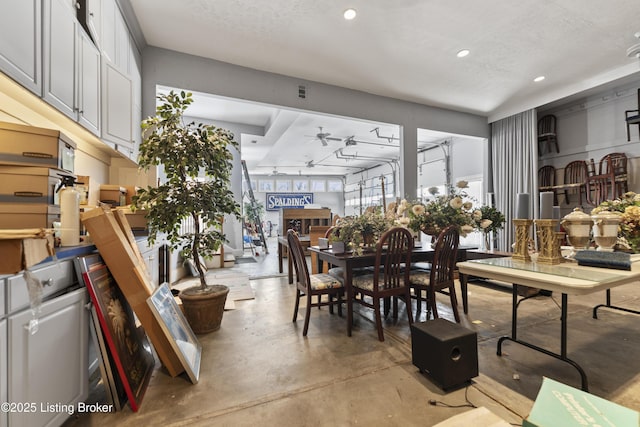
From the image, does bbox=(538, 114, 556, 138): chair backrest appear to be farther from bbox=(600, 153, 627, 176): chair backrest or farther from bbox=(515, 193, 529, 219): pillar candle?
bbox=(515, 193, 529, 219): pillar candle

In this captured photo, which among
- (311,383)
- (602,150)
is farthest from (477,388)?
(602,150)

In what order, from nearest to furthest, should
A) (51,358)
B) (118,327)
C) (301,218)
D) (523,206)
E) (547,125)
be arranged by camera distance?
(51,358) < (118,327) < (523,206) < (547,125) < (301,218)

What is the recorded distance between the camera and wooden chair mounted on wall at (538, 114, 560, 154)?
572 centimetres

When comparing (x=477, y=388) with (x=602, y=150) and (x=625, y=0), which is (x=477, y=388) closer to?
(x=625, y=0)

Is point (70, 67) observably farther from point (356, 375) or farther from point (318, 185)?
point (318, 185)

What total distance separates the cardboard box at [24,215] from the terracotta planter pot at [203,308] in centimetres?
124

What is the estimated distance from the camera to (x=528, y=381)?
1.85 m

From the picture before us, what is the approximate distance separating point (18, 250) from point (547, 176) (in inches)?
296

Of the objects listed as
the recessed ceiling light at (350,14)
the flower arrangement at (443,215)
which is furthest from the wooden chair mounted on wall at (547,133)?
the recessed ceiling light at (350,14)

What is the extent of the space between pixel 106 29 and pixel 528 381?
4.32m

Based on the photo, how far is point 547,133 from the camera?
18.7ft

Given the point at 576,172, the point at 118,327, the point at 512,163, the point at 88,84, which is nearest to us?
the point at 118,327

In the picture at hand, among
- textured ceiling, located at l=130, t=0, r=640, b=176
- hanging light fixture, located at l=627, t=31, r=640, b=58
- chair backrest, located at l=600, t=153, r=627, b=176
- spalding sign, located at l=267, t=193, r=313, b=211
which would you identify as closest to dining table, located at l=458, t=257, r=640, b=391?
textured ceiling, located at l=130, t=0, r=640, b=176

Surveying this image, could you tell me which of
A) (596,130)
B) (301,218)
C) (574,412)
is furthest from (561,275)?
(301,218)
